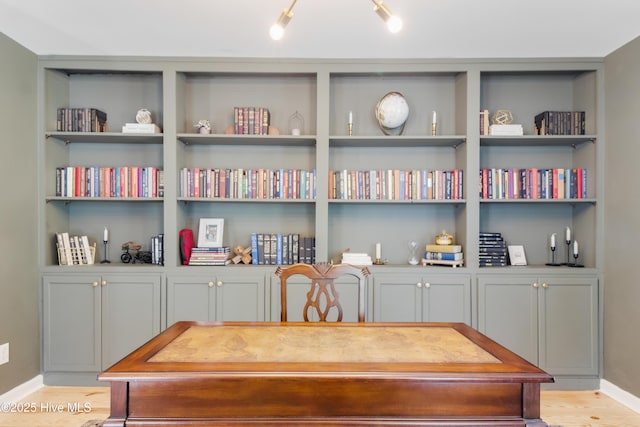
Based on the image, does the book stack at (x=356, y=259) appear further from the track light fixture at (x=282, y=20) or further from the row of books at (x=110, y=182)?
the track light fixture at (x=282, y=20)

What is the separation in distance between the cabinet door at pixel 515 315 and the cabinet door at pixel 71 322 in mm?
2825

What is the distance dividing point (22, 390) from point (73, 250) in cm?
100

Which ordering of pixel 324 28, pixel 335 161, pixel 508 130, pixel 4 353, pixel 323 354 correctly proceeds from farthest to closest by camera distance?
pixel 335 161 → pixel 508 130 → pixel 4 353 → pixel 324 28 → pixel 323 354

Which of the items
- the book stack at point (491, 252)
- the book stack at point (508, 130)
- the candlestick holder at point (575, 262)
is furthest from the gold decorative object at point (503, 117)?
the candlestick holder at point (575, 262)

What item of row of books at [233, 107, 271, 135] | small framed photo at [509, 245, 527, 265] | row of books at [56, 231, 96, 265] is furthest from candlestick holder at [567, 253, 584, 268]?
row of books at [56, 231, 96, 265]

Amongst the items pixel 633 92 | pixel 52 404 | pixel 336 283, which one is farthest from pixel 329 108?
pixel 52 404

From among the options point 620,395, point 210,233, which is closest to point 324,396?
point 210,233

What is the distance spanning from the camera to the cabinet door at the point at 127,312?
10.3 feet

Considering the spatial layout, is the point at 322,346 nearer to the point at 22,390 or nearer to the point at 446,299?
the point at 446,299

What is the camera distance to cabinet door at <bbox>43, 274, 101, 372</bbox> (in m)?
3.13

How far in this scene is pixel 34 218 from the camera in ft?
10.2

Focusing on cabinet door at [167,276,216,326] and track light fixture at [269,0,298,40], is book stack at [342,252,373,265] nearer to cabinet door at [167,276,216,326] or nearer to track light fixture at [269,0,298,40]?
cabinet door at [167,276,216,326]

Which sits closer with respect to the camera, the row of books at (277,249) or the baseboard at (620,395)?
the baseboard at (620,395)

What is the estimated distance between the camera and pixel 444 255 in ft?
10.6
